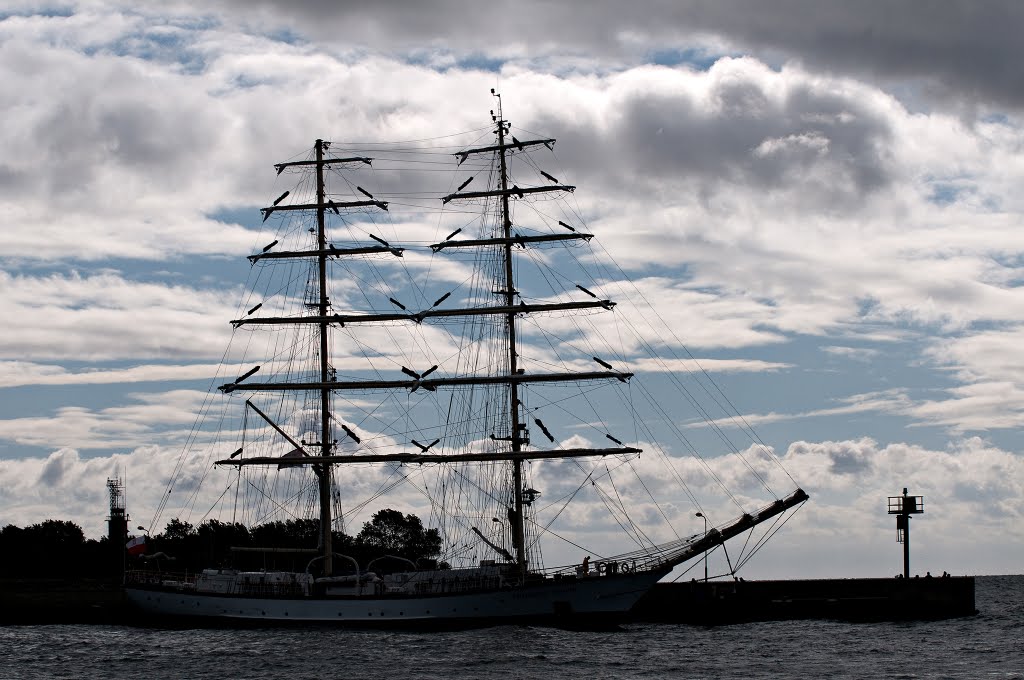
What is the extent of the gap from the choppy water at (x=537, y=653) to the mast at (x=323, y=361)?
11.2m

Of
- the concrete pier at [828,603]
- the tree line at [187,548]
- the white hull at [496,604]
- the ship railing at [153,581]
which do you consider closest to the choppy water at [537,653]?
the white hull at [496,604]

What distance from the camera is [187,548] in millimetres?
126250

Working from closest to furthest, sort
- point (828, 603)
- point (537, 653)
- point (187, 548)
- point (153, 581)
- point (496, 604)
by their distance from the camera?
1. point (537, 653)
2. point (496, 604)
3. point (153, 581)
4. point (828, 603)
5. point (187, 548)

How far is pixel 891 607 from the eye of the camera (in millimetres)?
89500

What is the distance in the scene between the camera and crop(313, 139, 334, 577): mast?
9025 cm

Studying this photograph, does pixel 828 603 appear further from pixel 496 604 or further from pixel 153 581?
pixel 153 581

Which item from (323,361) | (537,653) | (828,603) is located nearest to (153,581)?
(323,361)

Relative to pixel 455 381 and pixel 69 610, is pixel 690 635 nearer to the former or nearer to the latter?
pixel 455 381

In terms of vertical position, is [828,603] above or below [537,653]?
above

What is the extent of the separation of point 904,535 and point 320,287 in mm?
44748

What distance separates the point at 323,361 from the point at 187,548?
143 feet

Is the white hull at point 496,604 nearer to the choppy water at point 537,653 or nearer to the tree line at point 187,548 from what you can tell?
the choppy water at point 537,653

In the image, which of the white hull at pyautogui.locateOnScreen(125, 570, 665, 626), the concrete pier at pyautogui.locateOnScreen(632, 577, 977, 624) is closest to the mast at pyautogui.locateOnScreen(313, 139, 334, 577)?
the white hull at pyautogui.locateOnScreen(125, 570, 665, 626)

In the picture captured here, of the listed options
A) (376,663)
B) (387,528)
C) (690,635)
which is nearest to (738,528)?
(690,635)
